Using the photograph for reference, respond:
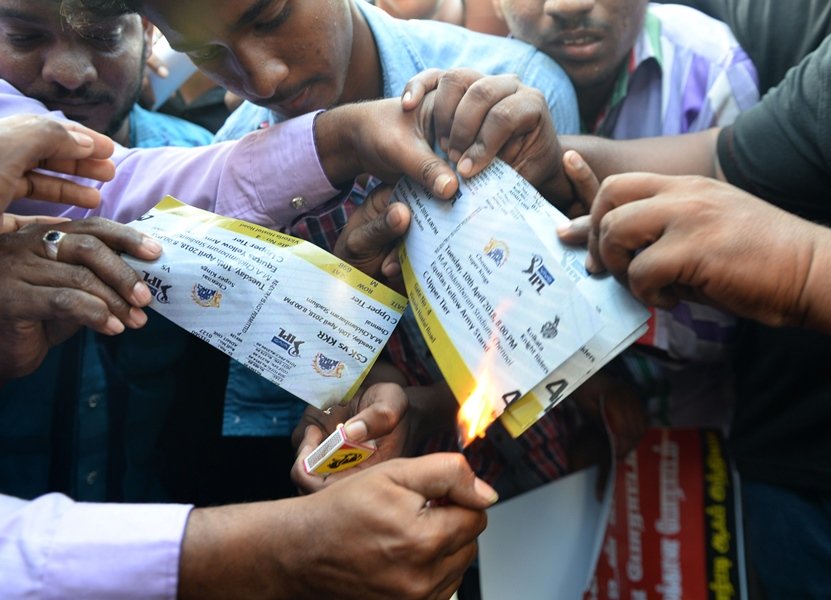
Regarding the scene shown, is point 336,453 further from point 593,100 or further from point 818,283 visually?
point 593,100

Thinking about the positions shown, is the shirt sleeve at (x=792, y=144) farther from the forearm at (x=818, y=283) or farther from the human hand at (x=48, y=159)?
the human hand at (x=48, y=159)

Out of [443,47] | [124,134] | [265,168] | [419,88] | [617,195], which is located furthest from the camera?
[124,134]

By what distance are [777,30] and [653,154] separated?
1.16ft

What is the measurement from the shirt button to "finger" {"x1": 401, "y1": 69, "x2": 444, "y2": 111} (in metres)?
0.25

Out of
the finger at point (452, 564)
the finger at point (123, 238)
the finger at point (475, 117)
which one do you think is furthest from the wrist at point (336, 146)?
the finger at point (452, 564)

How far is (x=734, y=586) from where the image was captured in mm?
1265

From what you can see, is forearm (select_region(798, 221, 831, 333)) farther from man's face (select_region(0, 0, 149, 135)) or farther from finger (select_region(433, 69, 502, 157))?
man's face (select_region(0, 0, 149, 135))

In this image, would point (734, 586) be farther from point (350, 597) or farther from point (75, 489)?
point (75, 489)

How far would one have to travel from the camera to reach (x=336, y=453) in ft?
2.63

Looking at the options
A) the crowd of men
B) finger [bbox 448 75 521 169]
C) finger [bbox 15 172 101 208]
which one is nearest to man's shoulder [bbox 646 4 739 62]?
the crowd of men

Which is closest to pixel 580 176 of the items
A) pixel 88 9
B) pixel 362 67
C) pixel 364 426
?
pixel 364 426

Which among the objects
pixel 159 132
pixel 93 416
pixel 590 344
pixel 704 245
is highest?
pixel 704 245

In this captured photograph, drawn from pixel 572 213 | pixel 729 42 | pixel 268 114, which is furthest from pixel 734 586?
pixel 268 114

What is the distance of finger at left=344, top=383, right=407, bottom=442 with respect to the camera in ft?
2.92
